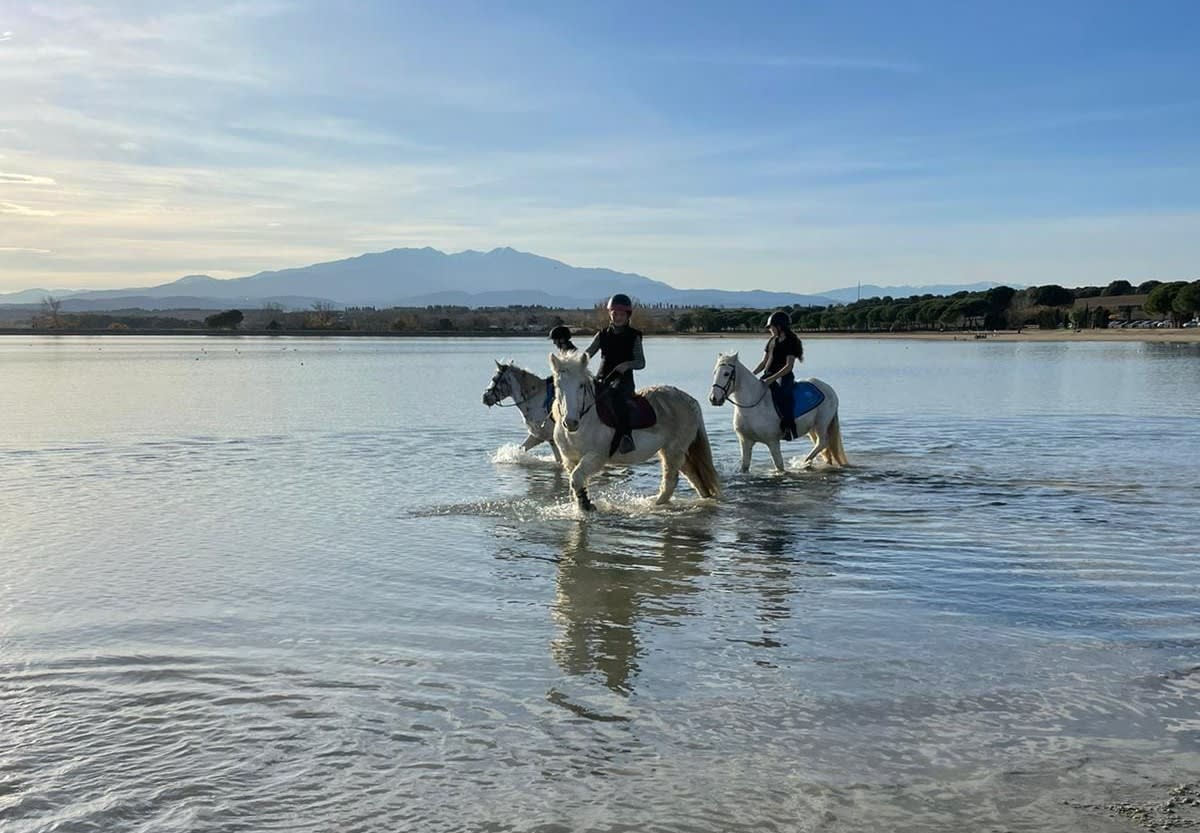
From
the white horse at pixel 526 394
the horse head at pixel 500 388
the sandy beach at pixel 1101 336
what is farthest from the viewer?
the sandy beach at pixel 1101 336

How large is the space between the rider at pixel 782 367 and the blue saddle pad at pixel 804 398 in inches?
3.6

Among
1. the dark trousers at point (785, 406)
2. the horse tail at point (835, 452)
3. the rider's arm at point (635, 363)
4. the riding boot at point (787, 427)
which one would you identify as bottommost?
the horse tail at point (835, 452)

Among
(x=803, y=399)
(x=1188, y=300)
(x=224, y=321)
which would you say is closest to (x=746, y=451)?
(x=803, y=399)

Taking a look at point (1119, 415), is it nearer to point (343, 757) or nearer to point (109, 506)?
point (109, 506)

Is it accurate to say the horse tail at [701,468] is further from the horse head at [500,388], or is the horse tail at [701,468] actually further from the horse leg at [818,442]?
the horse head at [500,388]

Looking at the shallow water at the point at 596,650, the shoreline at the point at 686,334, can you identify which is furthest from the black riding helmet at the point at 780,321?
the shoreline at the point at 686,334

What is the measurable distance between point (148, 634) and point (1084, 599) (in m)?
7.00

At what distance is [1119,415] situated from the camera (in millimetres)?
23453

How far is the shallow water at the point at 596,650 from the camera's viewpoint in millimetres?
4586

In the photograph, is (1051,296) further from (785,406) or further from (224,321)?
(785,406)

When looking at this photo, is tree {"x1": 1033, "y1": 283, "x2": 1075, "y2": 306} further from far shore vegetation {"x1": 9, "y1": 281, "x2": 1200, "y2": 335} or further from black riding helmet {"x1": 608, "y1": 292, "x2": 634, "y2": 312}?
black riding helmet {"x1": 608, "y1": 292, "x2": 634, "y2": 312}

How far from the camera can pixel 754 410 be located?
562 inches

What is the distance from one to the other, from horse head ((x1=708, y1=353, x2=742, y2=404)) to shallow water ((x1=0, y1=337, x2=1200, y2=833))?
52.6 inches

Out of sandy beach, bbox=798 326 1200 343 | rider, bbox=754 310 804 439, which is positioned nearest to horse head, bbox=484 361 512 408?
rider, bbox=754 310 804 439
